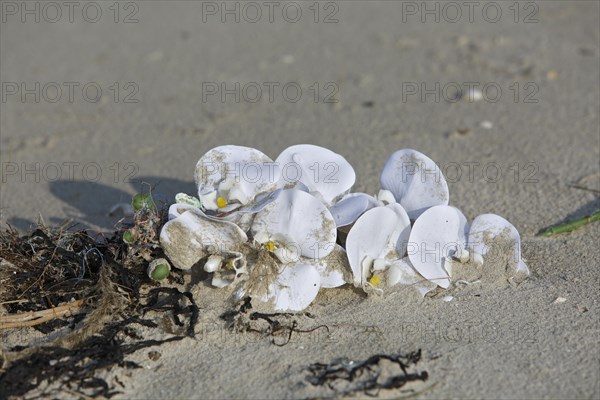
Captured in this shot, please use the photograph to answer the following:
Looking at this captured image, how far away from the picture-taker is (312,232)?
2.45 meters

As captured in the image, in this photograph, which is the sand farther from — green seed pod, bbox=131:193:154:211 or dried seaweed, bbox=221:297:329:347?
green seed pod, bbox=131:193:154:211

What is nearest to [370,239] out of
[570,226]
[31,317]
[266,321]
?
[266,321]

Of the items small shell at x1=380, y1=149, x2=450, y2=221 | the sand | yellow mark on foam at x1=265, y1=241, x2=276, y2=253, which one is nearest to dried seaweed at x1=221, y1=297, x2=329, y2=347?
the sand

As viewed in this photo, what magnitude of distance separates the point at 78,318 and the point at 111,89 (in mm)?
2522

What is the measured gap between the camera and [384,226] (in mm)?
2512

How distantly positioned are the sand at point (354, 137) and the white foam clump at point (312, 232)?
0.09 meters

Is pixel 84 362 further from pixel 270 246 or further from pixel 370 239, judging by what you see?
pixel 370 239

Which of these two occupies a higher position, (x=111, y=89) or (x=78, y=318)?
(x=111, y=89)

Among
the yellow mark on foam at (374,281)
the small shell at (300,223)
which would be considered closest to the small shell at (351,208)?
the small shell at (300,223)

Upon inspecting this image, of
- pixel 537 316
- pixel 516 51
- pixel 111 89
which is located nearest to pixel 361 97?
pixel 516 51

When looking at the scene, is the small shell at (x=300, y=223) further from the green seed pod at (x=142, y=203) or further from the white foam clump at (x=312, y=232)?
the green seed pod at (x=142, y=203)

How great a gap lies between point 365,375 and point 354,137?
192 centimetres

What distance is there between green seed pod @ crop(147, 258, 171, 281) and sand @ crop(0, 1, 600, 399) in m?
0.14

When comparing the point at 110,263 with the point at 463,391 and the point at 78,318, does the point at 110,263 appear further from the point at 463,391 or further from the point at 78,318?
the point at 463,391
